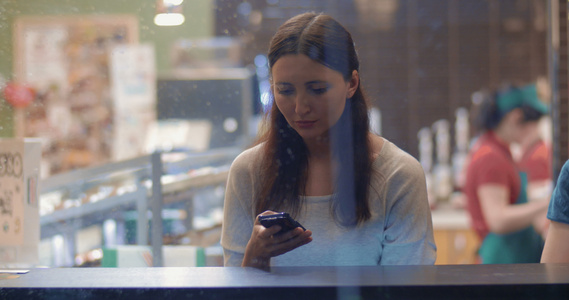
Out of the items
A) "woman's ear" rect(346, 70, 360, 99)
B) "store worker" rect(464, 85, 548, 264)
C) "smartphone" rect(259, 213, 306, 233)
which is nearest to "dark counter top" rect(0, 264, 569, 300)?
"smartphone" rect(259, 213, 306, 233)

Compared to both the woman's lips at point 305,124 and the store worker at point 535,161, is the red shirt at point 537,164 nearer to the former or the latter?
the store worker at point 535,161

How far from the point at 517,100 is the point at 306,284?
85.0 inches

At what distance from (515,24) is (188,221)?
2.60m

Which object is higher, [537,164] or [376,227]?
[376,227]

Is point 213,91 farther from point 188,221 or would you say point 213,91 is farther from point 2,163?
point 2,163

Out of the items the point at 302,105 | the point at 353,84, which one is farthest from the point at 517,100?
the point at 302,105

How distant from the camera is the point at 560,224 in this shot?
1.00 m

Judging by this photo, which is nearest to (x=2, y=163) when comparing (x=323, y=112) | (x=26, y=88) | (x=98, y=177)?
(x=26, y=88)

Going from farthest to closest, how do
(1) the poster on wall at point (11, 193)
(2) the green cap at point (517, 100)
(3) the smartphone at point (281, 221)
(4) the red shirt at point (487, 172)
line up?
(2) the green cap at point (517, 100)
(4) the red shirt at point (487, 172)
(1) the poster on wall at point (11, 193)
(3) the smartphone at point (281, 221)

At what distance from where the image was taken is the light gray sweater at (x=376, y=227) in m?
0.96

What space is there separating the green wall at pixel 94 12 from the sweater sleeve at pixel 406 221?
0.66 m

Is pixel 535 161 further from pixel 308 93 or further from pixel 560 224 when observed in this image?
pixel 308 93

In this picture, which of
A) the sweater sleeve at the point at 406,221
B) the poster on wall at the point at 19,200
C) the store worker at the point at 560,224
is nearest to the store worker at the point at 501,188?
the store worker at the point at 560,224

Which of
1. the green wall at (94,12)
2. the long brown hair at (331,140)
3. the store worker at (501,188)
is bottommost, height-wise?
the store worker at (501,188)
